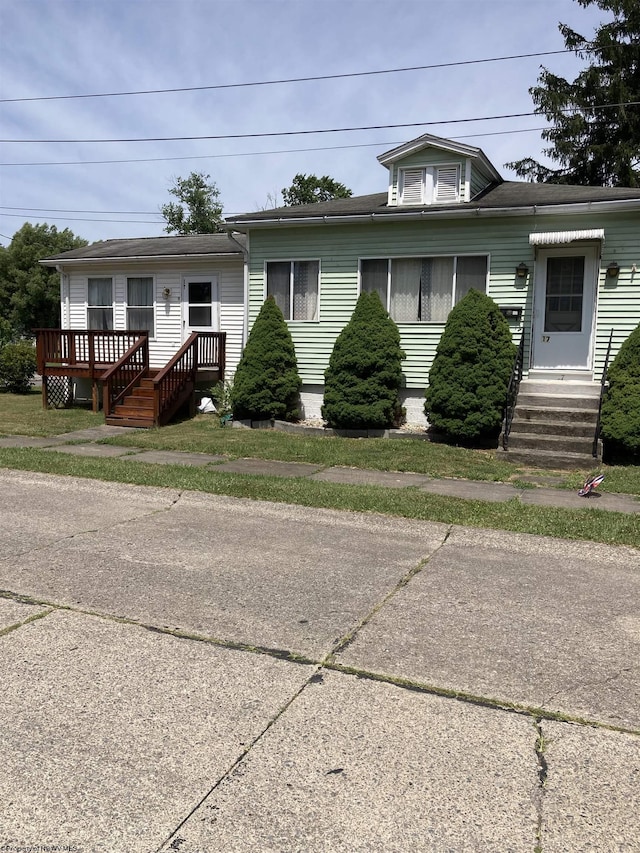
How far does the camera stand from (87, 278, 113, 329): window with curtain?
1684 cm

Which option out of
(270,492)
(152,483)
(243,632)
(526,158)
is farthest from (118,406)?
(526,158)

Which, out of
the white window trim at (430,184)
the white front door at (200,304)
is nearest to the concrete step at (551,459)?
the white window trim at (430,184)

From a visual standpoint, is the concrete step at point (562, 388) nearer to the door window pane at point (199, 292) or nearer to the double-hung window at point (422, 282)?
the double-hung window at point (422, 282)

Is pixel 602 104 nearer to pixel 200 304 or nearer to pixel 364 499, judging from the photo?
pixel 200 304

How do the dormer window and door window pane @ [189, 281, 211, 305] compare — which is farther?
door window pane @ [189, 281, 211, 305]

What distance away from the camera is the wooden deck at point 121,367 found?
43.9 feet

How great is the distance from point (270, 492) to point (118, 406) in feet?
22.8

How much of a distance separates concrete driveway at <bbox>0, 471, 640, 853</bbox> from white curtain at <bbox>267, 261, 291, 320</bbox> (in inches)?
333

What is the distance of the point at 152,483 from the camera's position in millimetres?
8039

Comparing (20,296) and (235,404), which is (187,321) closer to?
(235,404)

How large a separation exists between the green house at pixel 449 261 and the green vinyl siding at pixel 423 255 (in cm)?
2

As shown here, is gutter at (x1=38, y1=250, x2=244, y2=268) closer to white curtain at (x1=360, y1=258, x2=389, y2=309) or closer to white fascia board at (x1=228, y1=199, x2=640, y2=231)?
white fascia board at (x1=228, y1=199, x2=640, y2=231)

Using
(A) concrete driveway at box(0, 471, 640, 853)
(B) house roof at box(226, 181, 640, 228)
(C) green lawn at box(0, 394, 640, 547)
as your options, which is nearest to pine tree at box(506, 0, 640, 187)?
(B) house roof at box(226, 181, 640, 228)

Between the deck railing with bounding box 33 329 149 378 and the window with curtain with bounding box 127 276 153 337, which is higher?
the window with curtain with bounding box 127 276 153 337
